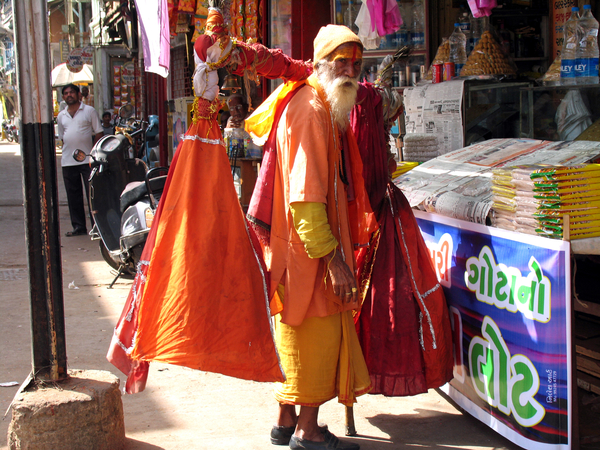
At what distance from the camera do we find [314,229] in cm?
233

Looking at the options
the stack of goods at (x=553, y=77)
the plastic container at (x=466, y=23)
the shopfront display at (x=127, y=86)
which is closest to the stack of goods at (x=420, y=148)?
the stack of goods at (x=553, y=77)

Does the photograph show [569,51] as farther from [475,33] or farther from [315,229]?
[315,229]

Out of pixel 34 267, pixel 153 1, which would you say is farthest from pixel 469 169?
pixel 34 267

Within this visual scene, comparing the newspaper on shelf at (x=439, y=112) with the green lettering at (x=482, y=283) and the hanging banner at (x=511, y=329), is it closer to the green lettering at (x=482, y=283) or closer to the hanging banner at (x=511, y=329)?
the hanging banner at (x=511, y=329)

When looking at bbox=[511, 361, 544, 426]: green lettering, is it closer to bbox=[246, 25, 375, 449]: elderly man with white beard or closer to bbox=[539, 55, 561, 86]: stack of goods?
bbox=[246, 25, 375, 449]: elderly man with white beard

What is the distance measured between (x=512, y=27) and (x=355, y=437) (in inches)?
139

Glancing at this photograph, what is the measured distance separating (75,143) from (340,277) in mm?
6345

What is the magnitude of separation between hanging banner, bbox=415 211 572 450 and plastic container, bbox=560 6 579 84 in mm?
1461

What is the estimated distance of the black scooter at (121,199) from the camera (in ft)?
17.4

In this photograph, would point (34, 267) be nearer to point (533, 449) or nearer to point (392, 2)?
point (533, 449)

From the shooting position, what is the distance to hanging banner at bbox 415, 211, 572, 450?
2.26 metres

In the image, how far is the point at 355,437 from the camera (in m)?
2.77

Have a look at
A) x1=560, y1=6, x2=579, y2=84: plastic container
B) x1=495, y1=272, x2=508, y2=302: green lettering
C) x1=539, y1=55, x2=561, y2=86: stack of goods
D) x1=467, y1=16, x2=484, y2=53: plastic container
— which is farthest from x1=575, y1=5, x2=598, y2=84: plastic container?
x1=495, y1=272, x2=508, y2=302: green lettering

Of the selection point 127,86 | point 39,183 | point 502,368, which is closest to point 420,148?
point 502,368
